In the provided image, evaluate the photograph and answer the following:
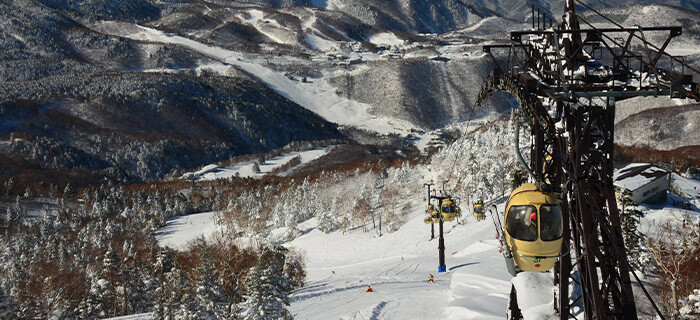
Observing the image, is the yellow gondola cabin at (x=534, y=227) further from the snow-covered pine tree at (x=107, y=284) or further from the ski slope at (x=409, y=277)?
the snow-covered pine tree at (x=107, y=284)

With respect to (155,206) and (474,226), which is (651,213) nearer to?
(474,226)

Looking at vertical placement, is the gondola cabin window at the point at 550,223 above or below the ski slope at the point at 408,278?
above

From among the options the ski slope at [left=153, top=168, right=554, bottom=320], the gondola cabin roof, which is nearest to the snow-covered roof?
the ski slope at [left=153, top=168, right=554, bottom=320]

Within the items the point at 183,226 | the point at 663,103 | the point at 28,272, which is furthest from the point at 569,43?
the point at 663,103

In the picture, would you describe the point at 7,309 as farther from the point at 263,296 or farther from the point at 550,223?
the point at 550,223

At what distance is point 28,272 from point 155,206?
59.5 metres

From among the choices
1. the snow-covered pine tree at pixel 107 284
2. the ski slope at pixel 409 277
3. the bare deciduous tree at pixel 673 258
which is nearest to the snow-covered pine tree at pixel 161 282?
the snow-covered pine tree at pixel 107 284

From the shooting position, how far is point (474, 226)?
6844 centimetres

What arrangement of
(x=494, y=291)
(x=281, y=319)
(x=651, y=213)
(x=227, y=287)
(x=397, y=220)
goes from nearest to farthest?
(x=494, y=291), (x=281, y=319), (x=227, y=287), (x=651, y=213), (x=397, y=220)

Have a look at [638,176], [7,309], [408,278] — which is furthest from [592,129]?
[638,176]

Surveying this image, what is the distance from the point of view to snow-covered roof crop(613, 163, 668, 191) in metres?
62.7

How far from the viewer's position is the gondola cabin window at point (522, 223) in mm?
11859

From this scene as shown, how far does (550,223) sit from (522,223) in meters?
0.64

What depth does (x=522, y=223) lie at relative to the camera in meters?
12.0
